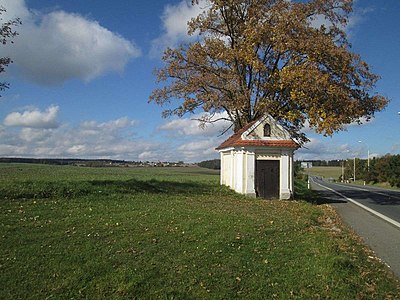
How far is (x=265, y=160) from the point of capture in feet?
75.0

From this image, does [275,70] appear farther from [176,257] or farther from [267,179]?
[176,257]

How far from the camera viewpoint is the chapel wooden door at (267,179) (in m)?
22.8

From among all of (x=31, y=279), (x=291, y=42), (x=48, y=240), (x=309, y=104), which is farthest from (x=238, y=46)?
(x=31, y=279)

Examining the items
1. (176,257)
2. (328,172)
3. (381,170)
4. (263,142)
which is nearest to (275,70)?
(263,142)

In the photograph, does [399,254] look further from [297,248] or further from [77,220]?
[77,220]

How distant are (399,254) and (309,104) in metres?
13.4

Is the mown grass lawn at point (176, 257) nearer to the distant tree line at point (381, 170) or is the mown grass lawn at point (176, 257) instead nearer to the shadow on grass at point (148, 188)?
the shadow on grass at point (148, 188)

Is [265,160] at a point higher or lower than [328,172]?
higher

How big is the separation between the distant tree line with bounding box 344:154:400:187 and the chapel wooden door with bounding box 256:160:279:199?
141 feet

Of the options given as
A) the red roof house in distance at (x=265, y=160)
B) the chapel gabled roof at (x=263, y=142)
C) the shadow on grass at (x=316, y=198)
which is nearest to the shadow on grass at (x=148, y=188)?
the red roof house in distance at (x=265, y=160)

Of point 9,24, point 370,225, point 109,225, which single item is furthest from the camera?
point 9,24

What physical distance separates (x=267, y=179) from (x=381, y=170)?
181 feet

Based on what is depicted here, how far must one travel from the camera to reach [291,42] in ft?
72.4

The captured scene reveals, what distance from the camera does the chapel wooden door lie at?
2281 centimetres
